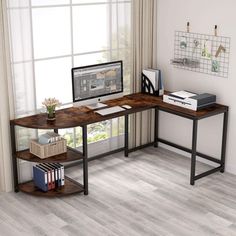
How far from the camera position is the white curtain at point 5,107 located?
4094 millimetres

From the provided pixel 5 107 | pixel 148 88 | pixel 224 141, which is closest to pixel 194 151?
pixel 224 141

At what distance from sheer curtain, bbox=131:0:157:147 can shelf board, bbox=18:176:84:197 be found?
114 centimetres

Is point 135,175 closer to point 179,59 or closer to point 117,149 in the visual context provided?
point 117,149

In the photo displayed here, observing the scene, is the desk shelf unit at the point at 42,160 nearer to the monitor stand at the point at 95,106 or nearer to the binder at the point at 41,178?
the binder at the point at 41,178

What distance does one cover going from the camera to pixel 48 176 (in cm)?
433

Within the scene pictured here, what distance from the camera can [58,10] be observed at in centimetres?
451

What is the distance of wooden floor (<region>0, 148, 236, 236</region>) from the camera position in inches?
151

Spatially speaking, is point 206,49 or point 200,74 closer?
point 206,49

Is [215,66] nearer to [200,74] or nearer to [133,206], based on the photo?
[200,74]

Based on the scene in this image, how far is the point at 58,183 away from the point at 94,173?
0.53 m

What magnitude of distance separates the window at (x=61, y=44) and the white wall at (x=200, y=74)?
43 cm

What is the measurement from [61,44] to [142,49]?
0.99 meters

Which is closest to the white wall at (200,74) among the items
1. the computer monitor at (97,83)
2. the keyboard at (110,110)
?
the computer monitor at (97,83)

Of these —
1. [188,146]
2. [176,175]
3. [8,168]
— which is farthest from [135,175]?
[8,168]
